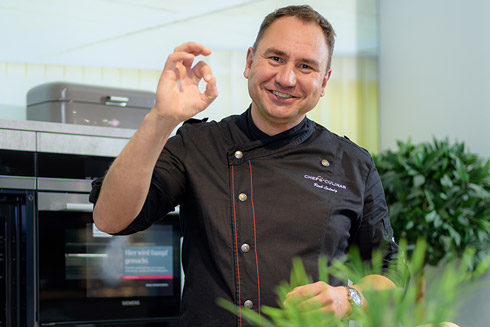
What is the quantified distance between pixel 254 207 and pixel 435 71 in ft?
11.2

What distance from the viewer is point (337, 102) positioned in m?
4.71

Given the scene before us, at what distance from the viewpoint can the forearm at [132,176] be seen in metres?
1.16

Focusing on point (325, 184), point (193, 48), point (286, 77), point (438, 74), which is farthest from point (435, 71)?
point (193, 48)

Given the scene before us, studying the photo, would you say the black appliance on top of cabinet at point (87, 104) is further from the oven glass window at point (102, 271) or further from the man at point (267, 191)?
the man at point (267, 191)

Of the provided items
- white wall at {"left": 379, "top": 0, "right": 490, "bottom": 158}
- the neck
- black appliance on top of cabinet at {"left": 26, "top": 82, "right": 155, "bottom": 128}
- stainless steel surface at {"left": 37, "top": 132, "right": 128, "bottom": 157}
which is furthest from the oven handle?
white wall at {"left": 379, "top": 0, "right": 490, "bottom": 158}

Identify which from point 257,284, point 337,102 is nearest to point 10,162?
point 257,284

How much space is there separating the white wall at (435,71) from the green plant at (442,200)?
41 cm

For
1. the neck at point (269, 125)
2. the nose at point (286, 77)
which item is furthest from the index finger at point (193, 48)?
the neck at point (269, 125)

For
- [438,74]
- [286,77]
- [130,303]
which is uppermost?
[438,74]

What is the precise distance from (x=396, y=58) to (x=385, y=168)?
1176mm

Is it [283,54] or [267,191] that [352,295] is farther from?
[283,54]

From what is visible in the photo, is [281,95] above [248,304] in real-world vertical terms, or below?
above

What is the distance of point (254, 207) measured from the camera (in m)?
1.43

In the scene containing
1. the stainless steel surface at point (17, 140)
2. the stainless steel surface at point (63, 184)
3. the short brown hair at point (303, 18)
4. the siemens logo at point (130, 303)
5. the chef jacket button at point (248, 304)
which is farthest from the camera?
the siemens logo at point (130, 303)
